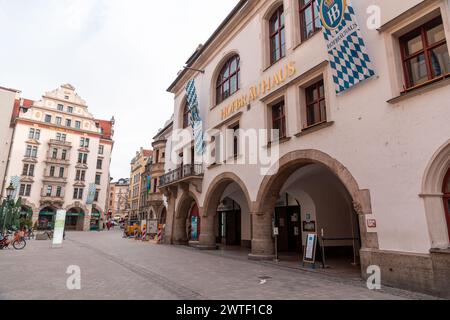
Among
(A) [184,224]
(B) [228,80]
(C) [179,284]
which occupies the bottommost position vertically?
(C) [179,284]

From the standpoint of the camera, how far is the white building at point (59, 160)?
47.8 metres

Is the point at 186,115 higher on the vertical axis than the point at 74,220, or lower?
higher

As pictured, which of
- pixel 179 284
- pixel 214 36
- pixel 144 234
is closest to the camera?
pixel 179 284

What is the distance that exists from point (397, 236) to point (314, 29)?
27.7ft

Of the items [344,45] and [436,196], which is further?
[344,45]

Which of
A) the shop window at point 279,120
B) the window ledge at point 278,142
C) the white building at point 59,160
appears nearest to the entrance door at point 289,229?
the window ledge at point 278,142

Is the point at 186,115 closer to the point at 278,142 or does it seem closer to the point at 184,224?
the point at 184,224

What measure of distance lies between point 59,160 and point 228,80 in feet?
139

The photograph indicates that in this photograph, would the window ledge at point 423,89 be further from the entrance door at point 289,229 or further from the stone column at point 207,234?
the stone column at point 207,234

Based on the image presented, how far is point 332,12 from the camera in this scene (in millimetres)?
10336

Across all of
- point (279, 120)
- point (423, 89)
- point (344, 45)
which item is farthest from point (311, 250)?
point (344, 45)

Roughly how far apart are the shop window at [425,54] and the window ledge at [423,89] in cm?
12

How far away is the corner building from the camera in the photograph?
780 cm
